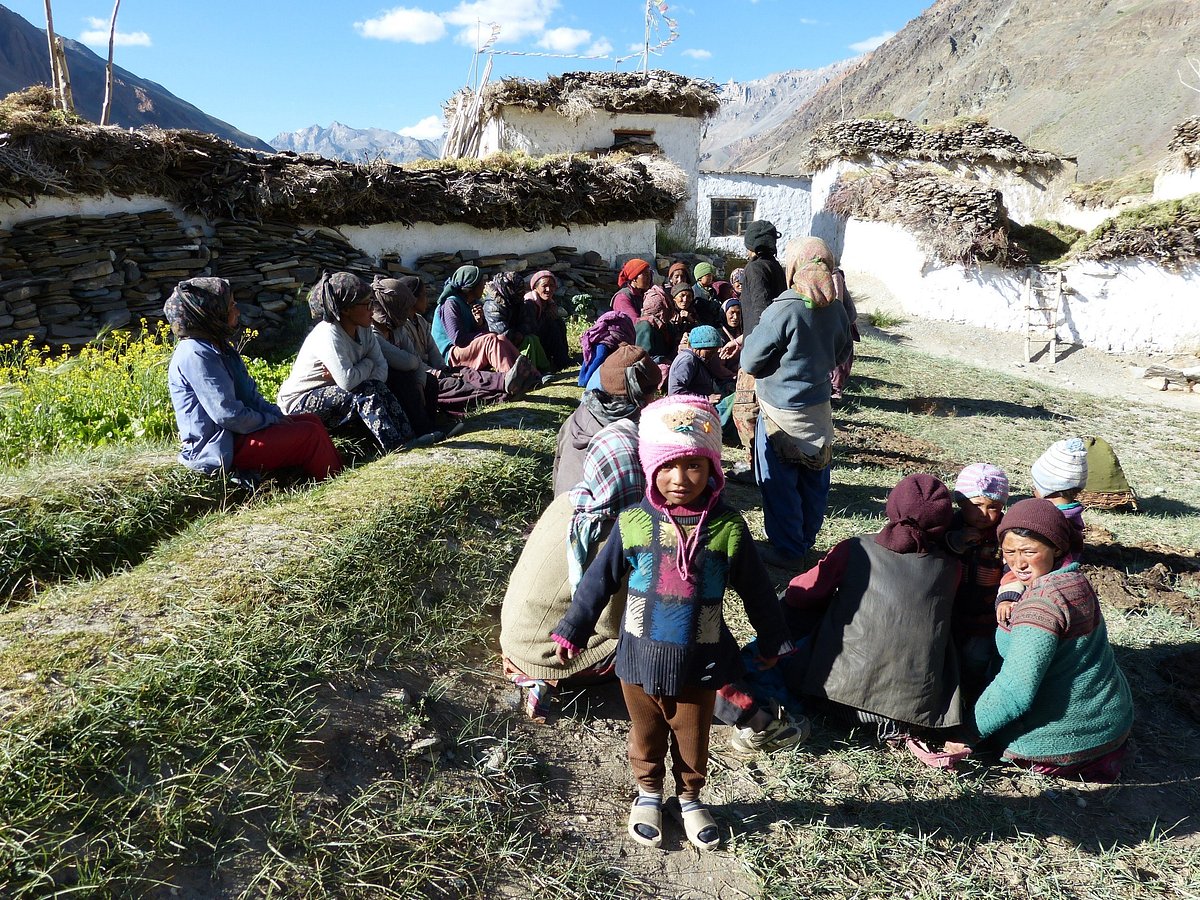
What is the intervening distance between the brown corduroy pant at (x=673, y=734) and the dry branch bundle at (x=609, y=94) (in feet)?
45.2

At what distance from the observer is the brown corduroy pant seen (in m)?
2.33

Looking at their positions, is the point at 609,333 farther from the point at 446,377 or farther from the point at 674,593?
the point at 674,593

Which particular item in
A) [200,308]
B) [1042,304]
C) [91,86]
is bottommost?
[1042,304]

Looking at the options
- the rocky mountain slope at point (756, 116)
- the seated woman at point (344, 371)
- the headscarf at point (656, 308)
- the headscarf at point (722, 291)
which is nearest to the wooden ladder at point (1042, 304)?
the headscarf at point (722, 291)

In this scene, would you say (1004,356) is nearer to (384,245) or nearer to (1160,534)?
(1160,534)

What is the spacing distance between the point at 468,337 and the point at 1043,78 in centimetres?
8329

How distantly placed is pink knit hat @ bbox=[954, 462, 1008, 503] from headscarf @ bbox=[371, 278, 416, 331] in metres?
3.94

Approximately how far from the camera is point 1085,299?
13.3 m

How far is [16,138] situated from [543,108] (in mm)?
9039

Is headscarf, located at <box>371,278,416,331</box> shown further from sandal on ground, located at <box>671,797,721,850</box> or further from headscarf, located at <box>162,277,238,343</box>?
sandal on ground, located at <box>671,797,721,850</box>

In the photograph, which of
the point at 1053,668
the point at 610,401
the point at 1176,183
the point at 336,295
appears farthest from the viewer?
the point at 1176,183

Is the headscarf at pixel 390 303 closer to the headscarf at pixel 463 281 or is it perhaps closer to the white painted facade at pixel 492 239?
the headscarf at pixel 463 281

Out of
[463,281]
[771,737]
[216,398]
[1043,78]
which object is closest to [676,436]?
[771,737]

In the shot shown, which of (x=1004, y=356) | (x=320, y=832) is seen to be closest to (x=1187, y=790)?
(x=320, y=832)
